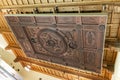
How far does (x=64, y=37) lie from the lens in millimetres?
5309

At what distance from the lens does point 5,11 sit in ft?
20.3

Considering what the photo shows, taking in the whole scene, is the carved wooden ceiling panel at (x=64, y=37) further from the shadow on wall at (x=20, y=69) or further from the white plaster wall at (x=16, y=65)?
the shadow on wall at (x=20, y=69)

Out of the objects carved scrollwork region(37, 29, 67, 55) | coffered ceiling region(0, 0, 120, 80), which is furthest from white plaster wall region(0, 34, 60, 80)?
carved scrollwork region(37, 29, 67, 55)

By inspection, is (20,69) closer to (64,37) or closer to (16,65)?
(16,65)

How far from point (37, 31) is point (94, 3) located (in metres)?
2.05

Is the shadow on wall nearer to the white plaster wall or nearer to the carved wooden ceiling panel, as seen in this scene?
the white plaster wall

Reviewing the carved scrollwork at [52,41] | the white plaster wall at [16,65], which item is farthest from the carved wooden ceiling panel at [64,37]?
the white plaster wall at [16,65]

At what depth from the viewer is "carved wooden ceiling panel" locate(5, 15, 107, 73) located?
4598 millimetres

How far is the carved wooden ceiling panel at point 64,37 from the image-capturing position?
15.1ft

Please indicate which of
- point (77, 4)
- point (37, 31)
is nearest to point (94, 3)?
point (77, 4)

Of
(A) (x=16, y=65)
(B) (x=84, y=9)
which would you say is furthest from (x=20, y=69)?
(B) (x=84, y=9)

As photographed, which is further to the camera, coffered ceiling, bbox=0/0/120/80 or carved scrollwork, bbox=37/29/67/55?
carved scrollwork, bbox=37/29/67/55

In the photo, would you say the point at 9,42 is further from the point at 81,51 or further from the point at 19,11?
the point at 81,51

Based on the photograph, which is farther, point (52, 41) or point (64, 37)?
point (52, 41)
